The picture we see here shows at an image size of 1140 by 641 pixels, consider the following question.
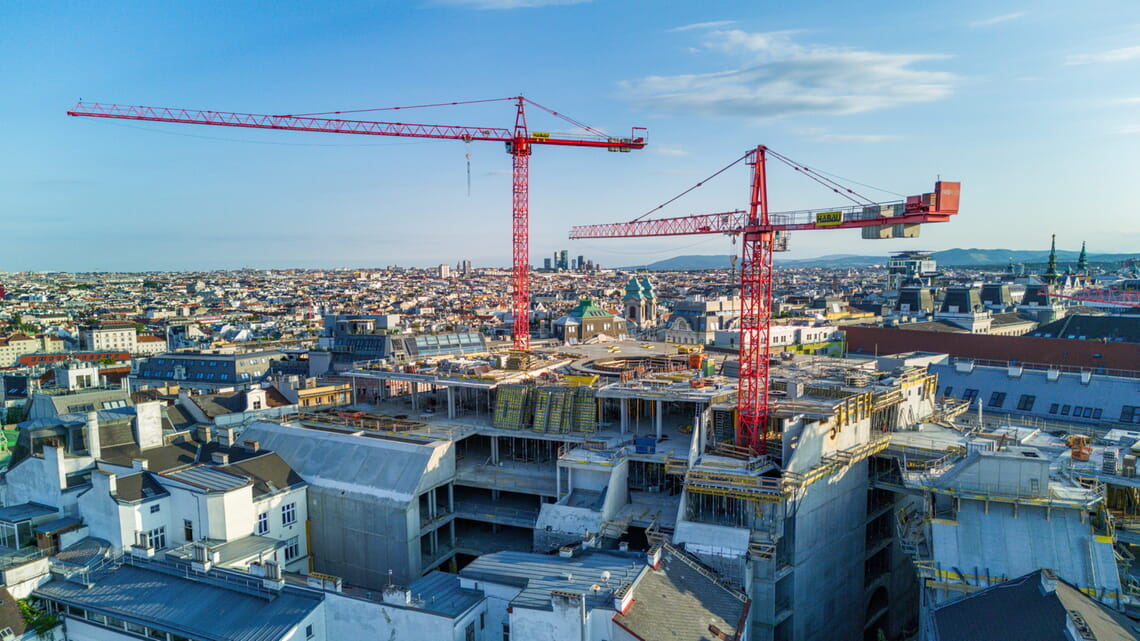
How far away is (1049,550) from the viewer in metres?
30.8

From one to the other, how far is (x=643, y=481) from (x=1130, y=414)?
38.5m

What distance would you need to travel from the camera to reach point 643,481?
46375 mm

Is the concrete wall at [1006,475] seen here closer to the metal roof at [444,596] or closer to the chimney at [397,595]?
the metal roof at [444,596]

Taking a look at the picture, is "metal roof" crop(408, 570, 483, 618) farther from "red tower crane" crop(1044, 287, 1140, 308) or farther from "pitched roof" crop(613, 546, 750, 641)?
"red tower crane" crop(1044, 287, 1140, 308)

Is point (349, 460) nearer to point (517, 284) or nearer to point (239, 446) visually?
point (239, 446)

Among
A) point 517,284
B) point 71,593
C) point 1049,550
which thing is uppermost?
point 517,284

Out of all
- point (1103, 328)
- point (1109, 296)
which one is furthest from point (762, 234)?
point (1109, 296)

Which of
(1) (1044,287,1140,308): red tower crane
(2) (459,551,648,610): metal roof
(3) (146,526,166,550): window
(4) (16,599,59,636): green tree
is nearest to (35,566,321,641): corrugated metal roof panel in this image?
(4) (16,599,59,636): green tree

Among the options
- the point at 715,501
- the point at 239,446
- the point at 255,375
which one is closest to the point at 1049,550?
the point at 715,501

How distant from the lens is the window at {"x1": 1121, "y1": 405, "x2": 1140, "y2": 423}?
5303 centimetres

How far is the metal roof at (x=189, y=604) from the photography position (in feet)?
92.0

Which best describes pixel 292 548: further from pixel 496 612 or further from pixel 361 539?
pixel 496 612

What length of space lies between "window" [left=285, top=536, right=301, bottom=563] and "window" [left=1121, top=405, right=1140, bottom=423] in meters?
60.2

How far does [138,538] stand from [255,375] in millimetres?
50657
